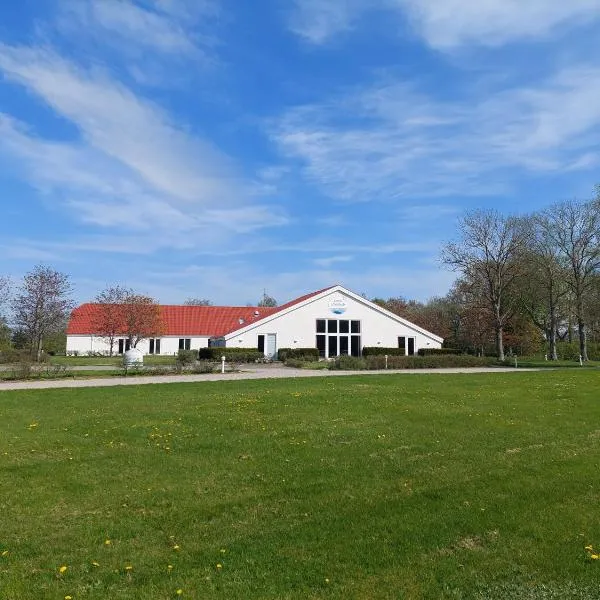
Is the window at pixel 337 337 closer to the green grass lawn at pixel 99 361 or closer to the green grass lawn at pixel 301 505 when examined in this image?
the green grass lawn at pixel 99 361

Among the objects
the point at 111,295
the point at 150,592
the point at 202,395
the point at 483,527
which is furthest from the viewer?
the point at 111,295

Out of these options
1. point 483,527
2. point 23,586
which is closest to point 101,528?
point 23,586

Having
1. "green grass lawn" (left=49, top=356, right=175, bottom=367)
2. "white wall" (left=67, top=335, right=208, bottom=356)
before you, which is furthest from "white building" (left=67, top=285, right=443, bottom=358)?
"white wall" (left=67, top=335, right=208, bottom=356)

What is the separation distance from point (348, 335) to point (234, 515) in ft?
152

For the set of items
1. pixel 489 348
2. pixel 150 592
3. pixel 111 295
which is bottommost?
pixel 150 592

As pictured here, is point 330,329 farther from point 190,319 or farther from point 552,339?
point 190,319

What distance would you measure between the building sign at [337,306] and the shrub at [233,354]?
8.65 metres

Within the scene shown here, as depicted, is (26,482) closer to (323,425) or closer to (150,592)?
(150,592)

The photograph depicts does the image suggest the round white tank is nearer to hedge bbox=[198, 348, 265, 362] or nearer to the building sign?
hedge bbox=[198, 348, 265, 362]

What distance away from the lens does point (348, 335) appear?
172 ft

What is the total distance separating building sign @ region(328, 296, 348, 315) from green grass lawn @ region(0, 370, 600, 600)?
125 ft

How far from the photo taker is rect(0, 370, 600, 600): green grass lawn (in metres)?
4.80

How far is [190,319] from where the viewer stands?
2884 inches

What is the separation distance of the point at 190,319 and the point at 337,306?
27.4 meters
